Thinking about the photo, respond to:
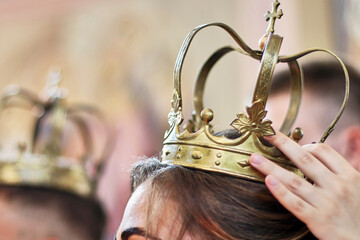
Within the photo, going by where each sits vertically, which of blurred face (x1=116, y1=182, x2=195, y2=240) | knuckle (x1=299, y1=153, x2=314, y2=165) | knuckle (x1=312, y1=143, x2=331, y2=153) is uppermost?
knuckle (x1=312, y1=143, x2=331, y2=153)

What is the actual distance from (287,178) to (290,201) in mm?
47

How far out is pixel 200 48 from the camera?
4.51 metres

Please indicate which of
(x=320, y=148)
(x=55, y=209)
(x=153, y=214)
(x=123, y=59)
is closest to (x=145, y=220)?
(x=153, y=214)

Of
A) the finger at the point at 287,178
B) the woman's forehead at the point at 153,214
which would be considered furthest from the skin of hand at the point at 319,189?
the woman's forehead at the point at 153,214

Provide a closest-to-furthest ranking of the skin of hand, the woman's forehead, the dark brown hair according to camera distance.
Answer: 1. the skin of hand
2. the woman's forehead
3. the dark brown hair

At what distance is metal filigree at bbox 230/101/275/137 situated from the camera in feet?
3.92

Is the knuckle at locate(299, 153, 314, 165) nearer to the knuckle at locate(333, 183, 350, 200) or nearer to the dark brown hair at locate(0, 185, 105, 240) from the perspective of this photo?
the knuckle at locate(333, 183, 350, 200)

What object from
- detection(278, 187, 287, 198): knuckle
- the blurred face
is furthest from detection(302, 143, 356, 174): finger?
the blurred face

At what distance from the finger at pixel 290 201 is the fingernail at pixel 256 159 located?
0.15ft

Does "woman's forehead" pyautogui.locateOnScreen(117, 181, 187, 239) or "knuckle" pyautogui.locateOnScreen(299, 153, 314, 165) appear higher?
"knuckle" pyautogui.locateOnScreen(299, 153, 314, 165)

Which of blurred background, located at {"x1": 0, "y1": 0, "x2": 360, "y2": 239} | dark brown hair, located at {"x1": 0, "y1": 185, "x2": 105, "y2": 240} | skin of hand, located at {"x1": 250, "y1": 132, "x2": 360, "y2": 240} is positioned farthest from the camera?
blurred background, located at {"x1": 0, "y1": 0, "x2": 360, "y2": 239}

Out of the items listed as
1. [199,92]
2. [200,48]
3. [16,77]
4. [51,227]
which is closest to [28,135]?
[16,77]

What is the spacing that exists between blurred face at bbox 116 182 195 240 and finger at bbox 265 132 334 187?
247mm

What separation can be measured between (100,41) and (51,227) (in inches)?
129
